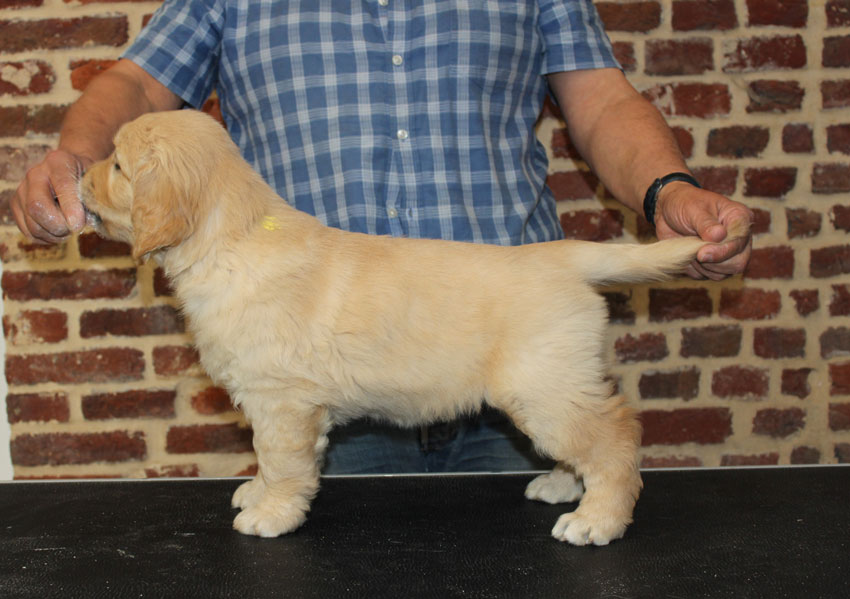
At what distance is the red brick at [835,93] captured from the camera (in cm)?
324

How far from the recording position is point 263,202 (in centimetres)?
195

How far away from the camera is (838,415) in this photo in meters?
3.43

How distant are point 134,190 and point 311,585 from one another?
971mm

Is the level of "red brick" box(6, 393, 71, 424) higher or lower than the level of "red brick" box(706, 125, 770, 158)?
lower

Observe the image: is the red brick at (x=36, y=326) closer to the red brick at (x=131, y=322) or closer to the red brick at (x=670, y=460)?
the red brick at (x=131, y=322)

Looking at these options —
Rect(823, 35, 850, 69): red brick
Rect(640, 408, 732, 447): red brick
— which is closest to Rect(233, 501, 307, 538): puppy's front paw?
Rect(640, 408, 732, 447): red brick

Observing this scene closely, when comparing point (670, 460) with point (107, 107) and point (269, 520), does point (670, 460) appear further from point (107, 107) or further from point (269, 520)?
point (107, 107)

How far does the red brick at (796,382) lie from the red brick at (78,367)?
9.00 ft

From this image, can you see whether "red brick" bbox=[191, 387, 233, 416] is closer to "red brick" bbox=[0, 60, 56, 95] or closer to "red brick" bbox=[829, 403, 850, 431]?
"red brick" bbox=[0, 60, 56, 95]

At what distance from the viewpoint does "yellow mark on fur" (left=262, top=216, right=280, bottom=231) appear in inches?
75.8

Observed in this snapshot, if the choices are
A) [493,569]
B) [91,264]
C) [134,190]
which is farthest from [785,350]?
[91,264]

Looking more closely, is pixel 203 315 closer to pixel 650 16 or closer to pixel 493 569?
pixel 493 569

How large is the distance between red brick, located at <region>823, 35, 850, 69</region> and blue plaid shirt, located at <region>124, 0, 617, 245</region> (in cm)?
151

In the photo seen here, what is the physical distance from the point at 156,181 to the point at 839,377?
9.71 feet
